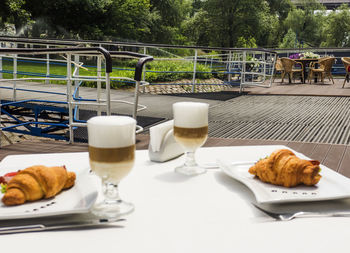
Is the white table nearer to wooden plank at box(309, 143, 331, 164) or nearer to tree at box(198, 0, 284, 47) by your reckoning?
wooden plank at box(309, 143, 331, 164)

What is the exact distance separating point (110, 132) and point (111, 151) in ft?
0.11

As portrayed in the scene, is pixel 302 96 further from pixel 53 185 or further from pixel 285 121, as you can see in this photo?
pixel 53 185

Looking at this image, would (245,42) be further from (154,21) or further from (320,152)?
(320,152)

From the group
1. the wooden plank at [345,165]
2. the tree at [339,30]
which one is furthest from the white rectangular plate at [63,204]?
the tree at [339,30]

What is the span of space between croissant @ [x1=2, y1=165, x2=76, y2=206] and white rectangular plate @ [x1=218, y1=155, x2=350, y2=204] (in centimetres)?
39

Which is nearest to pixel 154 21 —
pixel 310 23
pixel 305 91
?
pixel 305 91

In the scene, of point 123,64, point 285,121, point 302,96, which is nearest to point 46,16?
point 123,64

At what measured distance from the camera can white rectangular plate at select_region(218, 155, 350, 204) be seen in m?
0.70

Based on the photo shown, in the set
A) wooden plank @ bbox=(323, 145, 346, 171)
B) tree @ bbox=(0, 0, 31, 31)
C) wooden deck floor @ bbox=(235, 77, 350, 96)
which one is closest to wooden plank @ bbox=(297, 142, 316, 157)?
wooden plank @ bbox=(323, 145, 346, 171)

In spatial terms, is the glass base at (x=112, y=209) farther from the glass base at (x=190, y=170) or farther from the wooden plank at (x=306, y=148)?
the wooden plank at (x=306, y=148)

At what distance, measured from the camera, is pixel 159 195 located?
2.49 feet

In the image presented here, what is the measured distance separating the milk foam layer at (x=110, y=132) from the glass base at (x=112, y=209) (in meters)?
0.11

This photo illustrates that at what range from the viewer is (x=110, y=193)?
67 cm

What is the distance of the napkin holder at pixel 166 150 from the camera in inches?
39.1
